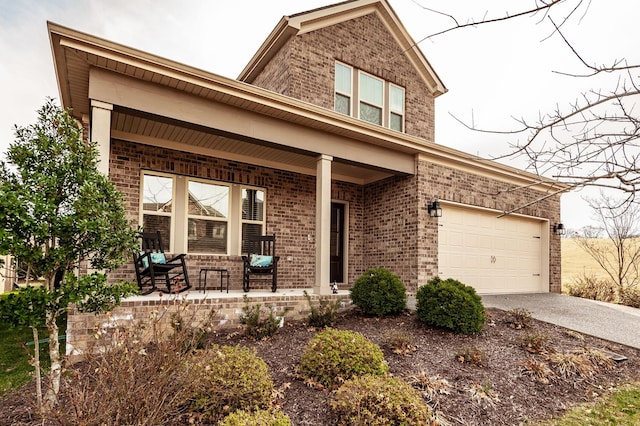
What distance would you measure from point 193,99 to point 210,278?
3.44 m

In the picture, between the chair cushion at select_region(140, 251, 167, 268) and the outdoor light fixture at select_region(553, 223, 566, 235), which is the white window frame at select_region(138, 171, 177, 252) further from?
the outdoor light fixture at select_region(553, 223, 566, 235)

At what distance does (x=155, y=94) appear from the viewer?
17.7 feet

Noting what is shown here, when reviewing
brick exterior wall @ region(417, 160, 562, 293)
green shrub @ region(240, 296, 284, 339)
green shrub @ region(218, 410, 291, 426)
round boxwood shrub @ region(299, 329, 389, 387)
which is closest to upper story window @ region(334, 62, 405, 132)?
brick exterior wall @ region(417, 160, 562, 293)

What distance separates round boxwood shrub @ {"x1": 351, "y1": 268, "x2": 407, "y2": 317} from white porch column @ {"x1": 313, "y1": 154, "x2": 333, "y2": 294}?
562 mm

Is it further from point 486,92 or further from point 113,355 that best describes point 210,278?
point 486,92

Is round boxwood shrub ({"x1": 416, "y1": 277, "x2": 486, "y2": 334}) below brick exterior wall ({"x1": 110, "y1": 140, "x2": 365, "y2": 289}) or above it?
below

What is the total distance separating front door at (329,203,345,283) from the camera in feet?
30.8

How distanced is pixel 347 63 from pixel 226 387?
807 cm

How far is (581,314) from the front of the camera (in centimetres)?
765

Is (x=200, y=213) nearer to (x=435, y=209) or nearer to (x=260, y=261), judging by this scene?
(x=260, y=261)

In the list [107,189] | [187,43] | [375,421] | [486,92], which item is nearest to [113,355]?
[107,189]

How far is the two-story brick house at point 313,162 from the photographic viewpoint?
5.55m

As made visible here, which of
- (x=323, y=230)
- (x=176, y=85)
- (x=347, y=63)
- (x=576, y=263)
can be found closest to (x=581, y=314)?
(x=323, y=230)

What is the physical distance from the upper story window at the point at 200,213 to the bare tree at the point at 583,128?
5772 mm
